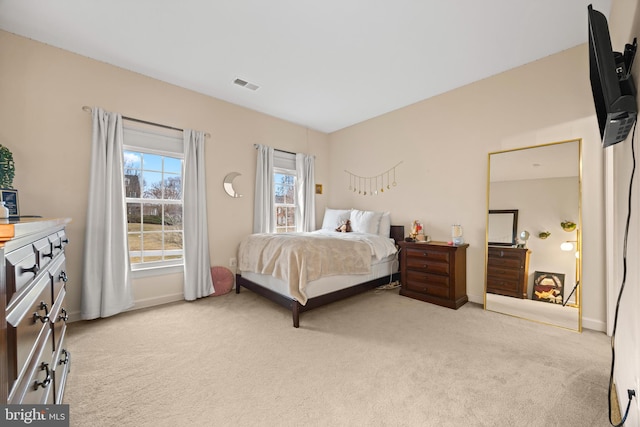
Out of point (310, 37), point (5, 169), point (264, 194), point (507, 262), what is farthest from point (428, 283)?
point (5, 169)

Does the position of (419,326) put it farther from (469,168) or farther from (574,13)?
(574,13)

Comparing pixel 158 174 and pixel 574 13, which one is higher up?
pixel 574 13

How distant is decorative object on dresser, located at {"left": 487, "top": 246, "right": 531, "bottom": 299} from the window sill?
12.2 feet

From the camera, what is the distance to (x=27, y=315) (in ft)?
2.76

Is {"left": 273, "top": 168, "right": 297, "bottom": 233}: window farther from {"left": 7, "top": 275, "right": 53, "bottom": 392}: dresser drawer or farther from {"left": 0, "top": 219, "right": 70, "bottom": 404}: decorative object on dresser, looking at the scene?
{"left": 7, "top": 275, "right": 53, "bottom": 392}: dresser drawer

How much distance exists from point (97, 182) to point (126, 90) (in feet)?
3.58

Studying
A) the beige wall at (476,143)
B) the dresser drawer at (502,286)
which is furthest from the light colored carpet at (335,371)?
the beige wall at (476,143)

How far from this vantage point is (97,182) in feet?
8.76

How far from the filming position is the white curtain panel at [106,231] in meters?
2.60

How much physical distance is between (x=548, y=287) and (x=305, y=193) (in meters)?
Result: 3.43

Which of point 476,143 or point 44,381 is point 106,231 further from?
point 476,143

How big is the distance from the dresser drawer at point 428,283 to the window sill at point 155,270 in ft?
9.59

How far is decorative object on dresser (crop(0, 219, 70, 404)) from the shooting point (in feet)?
2.14

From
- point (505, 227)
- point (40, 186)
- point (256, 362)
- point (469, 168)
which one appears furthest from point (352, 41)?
point (40, 186)
